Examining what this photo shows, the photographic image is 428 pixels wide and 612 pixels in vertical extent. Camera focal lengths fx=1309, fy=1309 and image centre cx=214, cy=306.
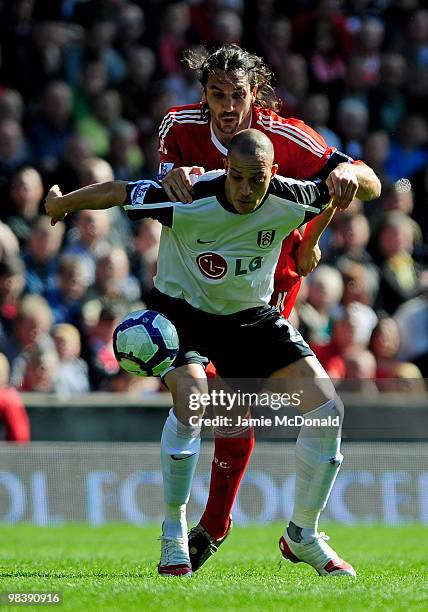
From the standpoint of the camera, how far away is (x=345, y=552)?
28.4ft

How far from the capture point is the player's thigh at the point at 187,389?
6.46 metres

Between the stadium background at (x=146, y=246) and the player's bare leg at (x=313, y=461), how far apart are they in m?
4.34

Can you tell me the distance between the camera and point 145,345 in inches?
252

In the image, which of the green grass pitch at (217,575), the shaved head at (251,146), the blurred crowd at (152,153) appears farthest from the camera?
the blurred crowd at (152,153)

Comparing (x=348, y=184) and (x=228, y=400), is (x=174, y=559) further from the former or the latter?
(x=348, y=184)

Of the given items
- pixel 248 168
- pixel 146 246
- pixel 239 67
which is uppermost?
pixel 239 67

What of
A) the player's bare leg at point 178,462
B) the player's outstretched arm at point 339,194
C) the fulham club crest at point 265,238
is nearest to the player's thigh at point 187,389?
the player's bare leg at point 178,462

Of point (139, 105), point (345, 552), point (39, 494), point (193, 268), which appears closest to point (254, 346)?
point (193, 268)

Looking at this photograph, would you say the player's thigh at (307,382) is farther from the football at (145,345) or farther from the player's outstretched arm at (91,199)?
the player's outstretched arm at (91,199)

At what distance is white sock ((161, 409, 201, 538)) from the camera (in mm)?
6617

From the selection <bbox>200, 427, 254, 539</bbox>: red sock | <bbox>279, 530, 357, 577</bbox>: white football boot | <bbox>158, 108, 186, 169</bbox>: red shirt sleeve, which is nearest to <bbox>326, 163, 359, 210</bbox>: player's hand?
<bbox>158, 108, 186, 169</bbox>: red shirt sleeve

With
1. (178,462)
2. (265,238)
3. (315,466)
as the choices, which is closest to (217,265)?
(265,238)

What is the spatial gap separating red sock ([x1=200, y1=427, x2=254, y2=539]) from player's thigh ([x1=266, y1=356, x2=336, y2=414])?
2.05 feet

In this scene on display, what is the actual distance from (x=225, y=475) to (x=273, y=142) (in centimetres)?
184
